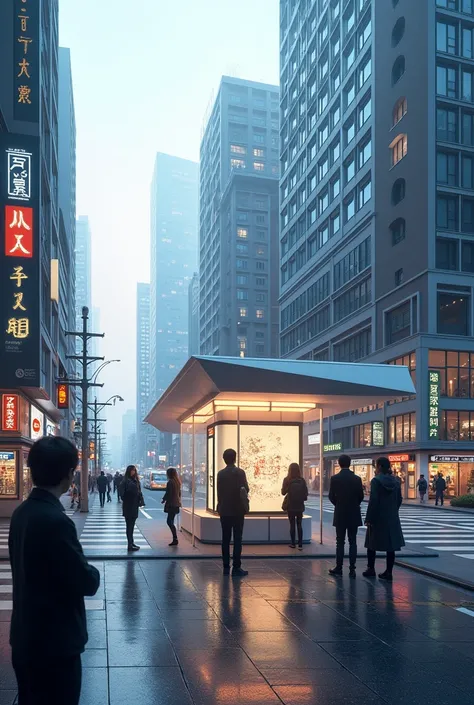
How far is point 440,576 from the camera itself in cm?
1223

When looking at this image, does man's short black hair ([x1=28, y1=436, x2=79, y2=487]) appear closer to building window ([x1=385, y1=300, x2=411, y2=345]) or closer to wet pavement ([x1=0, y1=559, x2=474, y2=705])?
wet pavement ([x1=0, y1=559, x2=474, y2=705])

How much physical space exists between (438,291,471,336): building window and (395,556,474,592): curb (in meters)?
37.7

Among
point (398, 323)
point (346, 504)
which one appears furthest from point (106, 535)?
point (398, 323)

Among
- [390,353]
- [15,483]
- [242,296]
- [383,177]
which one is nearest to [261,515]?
[15,483]

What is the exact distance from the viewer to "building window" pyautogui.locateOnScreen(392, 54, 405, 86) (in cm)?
5500

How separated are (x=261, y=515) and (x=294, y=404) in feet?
8.82

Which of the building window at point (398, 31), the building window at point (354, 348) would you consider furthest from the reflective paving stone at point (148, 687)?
the building window at point (398, 31)

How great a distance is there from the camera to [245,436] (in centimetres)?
1714

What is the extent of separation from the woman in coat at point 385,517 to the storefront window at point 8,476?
20.5 m

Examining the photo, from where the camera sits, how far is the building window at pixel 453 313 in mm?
49812

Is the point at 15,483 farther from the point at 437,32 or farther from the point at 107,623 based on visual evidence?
the point at 437,32

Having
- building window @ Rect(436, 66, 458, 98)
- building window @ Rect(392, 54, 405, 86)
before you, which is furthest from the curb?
building window @ Rect(392, 54, 405, 86)

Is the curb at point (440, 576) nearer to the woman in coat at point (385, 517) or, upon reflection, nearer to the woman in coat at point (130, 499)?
the woman in coat at point (385, 517)

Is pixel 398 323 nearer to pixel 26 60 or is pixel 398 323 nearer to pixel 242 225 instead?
pixel 26 60
